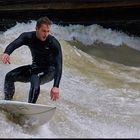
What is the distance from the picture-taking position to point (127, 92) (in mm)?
10062

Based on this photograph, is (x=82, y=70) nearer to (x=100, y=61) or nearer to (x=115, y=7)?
(x=100, y=61)

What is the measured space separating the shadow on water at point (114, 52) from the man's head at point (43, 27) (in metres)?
5.92

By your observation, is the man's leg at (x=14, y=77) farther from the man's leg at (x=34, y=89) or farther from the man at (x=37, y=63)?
the man's leg at (x=34, y=89)

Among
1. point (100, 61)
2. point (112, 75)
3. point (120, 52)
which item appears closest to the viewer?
point (112, 75)

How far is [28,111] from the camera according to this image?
6.86 metres

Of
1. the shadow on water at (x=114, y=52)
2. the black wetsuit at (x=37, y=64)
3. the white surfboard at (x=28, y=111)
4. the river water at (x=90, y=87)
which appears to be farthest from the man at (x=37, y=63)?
the shadow on water at (x=114, y=52)

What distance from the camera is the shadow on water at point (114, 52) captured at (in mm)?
13016

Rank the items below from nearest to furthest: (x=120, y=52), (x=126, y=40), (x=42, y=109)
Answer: (x=42, y=109)
(x=120, y=52)
(x=126, y=40)

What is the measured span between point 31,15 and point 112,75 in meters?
5.32

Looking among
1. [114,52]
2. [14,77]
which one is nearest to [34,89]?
[14,77]

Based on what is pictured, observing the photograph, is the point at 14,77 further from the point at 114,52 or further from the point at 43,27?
the point at 114,52

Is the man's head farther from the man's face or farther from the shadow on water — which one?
the shadow on water

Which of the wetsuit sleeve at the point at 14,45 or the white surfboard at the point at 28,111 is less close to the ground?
the wetsuit sleeve at the point at 14,45

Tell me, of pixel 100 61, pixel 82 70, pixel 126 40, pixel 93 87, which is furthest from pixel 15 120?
pixel 126 40
